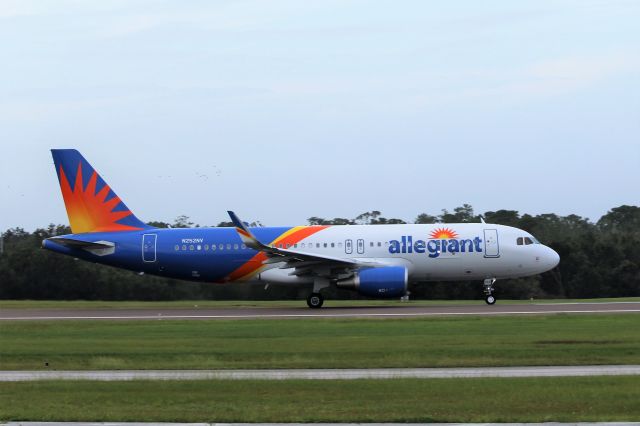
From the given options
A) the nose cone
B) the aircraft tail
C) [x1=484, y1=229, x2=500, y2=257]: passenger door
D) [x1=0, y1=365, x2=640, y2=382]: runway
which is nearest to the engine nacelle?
[x1=484, y1=229, x2=500, y2=257]: passenger door

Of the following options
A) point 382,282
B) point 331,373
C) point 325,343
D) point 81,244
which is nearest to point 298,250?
point 382,282

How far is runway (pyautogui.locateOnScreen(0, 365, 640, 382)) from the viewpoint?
17.8m

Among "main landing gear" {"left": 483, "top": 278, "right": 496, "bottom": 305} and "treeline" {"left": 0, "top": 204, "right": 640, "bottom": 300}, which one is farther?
"treeline" {"left": 0, "top": 204, "right": 640, "bottom": 300}

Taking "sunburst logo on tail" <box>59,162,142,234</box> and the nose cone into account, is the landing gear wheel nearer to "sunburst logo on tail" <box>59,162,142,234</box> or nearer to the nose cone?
"sunburst logo on tail" <box>59,162,142,234</box>

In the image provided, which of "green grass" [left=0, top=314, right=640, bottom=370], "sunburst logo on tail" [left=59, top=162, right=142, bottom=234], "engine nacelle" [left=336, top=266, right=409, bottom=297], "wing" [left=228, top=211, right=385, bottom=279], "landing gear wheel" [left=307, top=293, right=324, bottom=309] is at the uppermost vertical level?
"sunburst logo on tail" [left=59, top=162, right=142, bottom=234]

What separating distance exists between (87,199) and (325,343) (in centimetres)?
2177

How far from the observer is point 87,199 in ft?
143

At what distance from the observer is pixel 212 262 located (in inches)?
1683

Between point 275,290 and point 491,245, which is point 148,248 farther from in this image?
point 491,245

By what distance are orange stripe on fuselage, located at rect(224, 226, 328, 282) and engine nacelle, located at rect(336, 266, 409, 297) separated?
395cm

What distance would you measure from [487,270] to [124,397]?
27.6m

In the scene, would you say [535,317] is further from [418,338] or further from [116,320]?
[116,320]

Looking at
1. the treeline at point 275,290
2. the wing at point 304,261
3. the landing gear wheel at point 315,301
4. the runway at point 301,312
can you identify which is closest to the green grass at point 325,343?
the runway at point 301,312

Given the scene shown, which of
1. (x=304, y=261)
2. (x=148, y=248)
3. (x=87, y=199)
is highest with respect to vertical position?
(x=87, y=199)
